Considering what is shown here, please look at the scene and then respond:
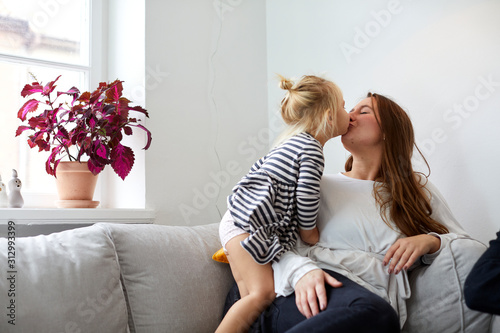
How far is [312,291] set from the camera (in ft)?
4.03

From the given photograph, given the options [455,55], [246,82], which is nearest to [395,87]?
[455,55]

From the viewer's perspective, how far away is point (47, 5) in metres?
2.44

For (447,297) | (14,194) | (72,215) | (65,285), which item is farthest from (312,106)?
(14,194)

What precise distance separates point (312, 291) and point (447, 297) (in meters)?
0.44

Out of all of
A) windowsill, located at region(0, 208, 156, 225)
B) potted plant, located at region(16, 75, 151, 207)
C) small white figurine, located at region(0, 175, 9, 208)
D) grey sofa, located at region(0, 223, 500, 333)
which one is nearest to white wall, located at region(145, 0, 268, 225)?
windowsill, located at region(0, 208, 156, 225)

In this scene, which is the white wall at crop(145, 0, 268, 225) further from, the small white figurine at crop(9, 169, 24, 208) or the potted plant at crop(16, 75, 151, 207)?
the small white figurine at crop(9, 169, 24, 208)

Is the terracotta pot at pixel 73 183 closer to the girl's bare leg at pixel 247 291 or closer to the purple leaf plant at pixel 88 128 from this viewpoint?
the purple leaf plant at pixel 88 128

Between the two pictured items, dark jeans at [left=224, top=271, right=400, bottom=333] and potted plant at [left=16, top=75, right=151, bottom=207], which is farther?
Answer: potted plant at [left=16, top=75, right=151, bottom=207]

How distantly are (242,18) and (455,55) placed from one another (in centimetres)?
132

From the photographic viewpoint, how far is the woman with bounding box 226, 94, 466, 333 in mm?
1168

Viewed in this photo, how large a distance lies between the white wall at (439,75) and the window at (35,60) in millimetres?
1309

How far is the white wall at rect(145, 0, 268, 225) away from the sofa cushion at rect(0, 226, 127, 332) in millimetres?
832

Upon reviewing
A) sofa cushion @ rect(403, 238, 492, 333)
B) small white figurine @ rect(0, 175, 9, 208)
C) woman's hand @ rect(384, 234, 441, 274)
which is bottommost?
sofa cushion @ rect(403, 238, 492, 333)

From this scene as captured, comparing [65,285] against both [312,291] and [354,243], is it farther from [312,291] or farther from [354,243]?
[354,243]
